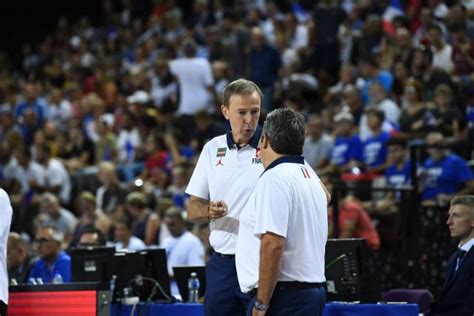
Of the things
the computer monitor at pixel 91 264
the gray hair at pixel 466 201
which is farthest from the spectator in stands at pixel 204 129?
the gray hair at pixel 466 201

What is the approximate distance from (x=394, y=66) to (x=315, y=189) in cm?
1069

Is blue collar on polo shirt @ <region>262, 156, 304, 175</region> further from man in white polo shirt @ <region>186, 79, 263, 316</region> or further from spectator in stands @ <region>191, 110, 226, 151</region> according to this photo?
spectator in stands @ <region>191, 110, 226, 151</region>

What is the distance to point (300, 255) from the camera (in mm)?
6117

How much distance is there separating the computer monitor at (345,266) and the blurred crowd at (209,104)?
12.3 ft

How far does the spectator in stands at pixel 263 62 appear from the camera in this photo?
18984mm

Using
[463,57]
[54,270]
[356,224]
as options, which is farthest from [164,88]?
[54,270]

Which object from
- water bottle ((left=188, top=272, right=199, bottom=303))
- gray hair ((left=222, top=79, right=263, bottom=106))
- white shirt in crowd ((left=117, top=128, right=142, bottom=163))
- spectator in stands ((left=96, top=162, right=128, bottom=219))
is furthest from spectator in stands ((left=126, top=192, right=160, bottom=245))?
gray hair ((left=222, top=79, right=263, bottom=106))

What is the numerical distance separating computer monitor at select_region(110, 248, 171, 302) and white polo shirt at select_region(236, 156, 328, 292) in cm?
268

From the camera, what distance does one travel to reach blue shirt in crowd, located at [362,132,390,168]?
14.4m

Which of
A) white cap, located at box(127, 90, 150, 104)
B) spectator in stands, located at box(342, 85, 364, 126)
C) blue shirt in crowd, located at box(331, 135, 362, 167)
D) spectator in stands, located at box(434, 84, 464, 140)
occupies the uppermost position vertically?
white cap, located at box(127, 90, 150, 104)

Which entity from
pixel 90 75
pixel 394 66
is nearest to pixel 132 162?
pixel 394 66

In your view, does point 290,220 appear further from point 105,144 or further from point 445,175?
point 105,144

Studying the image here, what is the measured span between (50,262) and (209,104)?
28.6ft

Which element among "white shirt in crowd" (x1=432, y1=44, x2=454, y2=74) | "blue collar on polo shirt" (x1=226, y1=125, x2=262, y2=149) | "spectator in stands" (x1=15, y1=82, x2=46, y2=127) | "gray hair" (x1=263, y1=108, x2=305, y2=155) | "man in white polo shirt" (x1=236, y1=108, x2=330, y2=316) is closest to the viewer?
"man in white polo shirt" (x1=236, y1=108, x2=330, y2=316)
